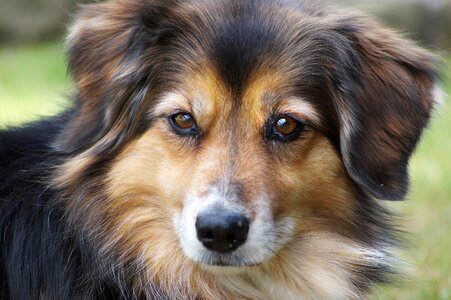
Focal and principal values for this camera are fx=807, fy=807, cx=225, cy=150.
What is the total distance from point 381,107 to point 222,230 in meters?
1.00

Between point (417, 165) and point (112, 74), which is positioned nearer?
point (112, 74)

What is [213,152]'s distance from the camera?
142 inches

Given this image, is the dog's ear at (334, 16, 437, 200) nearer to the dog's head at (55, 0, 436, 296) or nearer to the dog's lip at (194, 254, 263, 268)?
the dog's head at (55, 0, 436, 296)

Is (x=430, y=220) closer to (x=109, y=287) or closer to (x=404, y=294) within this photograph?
(x=404, y=294)

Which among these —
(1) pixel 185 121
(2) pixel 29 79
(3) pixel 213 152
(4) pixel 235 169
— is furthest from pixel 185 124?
(2) pixel 29 79

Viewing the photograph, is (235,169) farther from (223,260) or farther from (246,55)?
(246,55)

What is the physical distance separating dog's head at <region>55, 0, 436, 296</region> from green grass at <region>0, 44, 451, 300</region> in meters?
0.33

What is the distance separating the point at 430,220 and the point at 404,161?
2825 millimetres

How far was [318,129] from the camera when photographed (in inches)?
148

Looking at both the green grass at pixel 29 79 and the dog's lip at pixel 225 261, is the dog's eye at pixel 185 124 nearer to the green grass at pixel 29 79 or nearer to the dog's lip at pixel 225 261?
the dog's lip at pixel 225 261

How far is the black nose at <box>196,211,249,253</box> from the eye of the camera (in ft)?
11.1

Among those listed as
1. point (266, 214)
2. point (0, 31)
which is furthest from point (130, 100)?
point (0, 31)

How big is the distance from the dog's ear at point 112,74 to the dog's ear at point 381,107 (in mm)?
920

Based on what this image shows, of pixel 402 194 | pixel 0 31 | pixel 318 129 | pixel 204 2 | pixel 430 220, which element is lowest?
pixel 0 31
